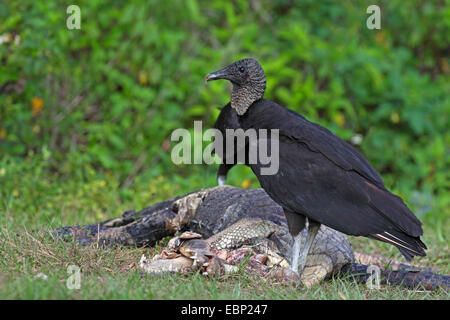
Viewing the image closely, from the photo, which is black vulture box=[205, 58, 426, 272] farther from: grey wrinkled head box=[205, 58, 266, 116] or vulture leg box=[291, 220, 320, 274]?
grey wrinkled head box=[205, 58, 266, 116]

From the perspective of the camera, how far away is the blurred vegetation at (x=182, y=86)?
5.53 m

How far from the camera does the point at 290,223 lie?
10.7ft

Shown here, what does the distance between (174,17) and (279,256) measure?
412cm

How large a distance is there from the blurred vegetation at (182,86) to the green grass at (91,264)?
0.04m

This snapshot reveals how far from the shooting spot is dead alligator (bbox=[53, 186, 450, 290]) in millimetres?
3301

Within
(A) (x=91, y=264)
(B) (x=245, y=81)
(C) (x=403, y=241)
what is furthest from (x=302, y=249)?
(A) (x=91, y=264)

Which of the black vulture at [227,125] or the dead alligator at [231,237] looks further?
the black vulture at [227,125]

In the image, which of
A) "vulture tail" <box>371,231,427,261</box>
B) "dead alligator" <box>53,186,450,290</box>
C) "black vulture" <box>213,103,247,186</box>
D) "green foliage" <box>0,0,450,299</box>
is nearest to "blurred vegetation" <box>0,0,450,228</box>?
"green foliage" <box>0,0,450,299</box>

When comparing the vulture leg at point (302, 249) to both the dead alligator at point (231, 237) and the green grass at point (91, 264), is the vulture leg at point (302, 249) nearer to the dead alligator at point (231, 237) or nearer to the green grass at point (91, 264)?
the dead alligator at point (231, 237)

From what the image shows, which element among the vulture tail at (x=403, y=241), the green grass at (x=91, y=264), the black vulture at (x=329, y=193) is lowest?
the green grass at (x=91, y=264)

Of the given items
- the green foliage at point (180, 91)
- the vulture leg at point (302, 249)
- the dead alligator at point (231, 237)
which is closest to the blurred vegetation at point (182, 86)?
the green foliage at point (180, 91)

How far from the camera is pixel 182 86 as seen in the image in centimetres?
667

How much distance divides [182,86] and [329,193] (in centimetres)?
379
